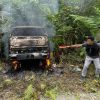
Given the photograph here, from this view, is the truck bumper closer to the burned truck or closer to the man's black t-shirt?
the burned truck

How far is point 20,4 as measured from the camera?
18.4 metres

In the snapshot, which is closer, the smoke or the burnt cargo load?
the burnt cargo load

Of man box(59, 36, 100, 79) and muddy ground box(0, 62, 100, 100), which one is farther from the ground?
man box(59, 36, 100, 79)

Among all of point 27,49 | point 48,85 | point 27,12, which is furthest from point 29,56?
point 27,12

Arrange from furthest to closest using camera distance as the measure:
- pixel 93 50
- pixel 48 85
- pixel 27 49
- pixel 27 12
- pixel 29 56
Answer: pixel 27 12 < pixel 27 49 < pixel 29 56 < pixel 93 50 < pixel 48 85

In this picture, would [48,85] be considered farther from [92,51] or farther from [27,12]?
[27,12]

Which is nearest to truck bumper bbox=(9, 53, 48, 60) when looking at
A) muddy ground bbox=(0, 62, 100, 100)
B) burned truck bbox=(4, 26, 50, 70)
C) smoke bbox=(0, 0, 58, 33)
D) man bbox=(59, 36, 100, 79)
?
burned truck bbox=(4, 26, 50, 70)

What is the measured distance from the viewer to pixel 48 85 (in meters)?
10.6

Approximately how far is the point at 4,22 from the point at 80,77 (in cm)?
732

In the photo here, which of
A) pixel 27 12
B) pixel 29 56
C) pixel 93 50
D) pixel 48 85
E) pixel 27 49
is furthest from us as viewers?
pixel 27 12

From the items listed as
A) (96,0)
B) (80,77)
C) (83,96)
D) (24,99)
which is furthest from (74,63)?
(24,99)

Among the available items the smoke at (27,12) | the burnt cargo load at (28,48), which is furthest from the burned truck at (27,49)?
the smoke at (27,12)

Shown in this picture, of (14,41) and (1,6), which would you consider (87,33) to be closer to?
(14,41)

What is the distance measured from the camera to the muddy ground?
9.33 metres
